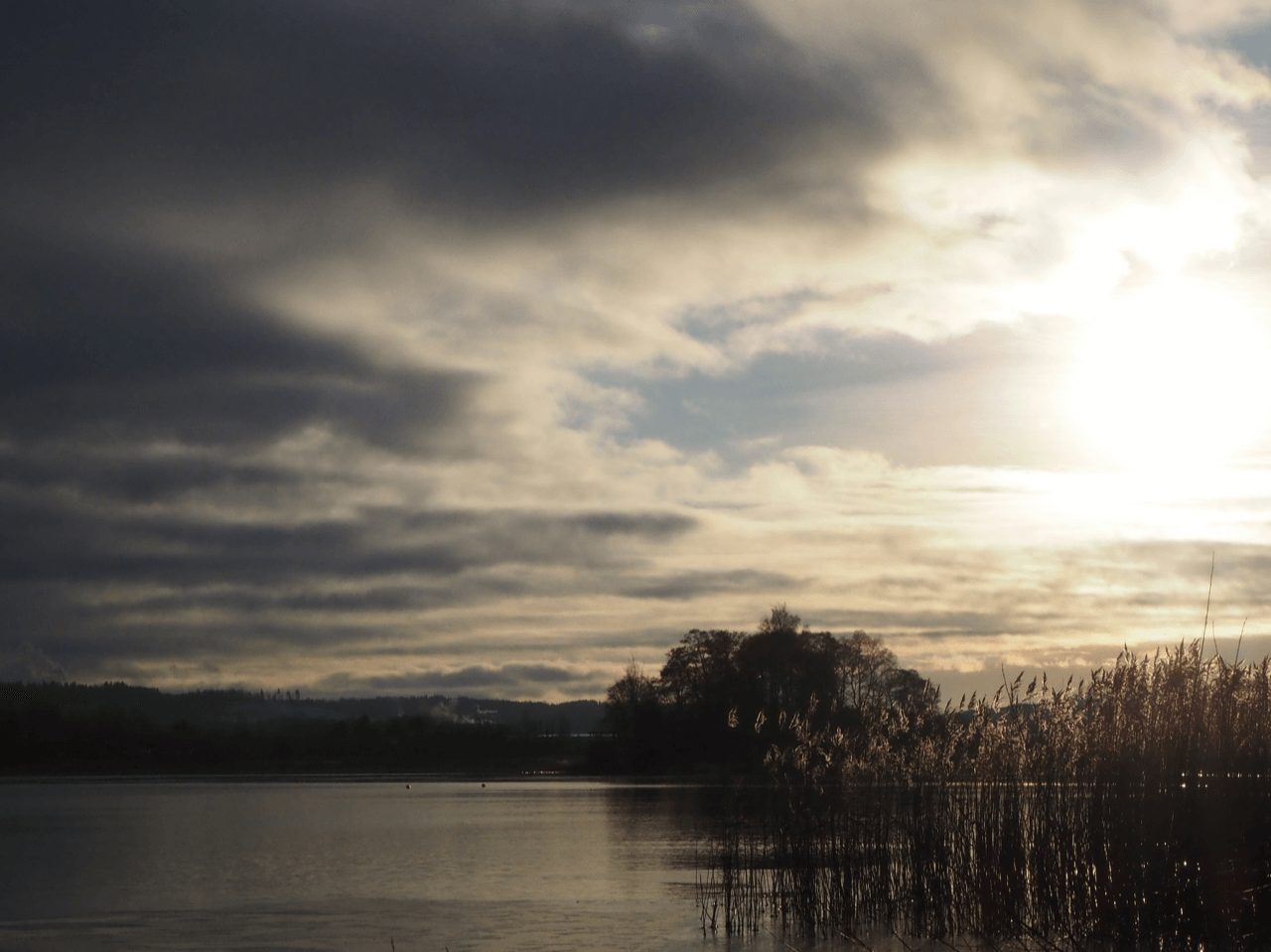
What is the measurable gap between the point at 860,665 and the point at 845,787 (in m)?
66.1

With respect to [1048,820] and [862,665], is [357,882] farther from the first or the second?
[862,665]

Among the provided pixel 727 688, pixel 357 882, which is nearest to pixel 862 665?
pixel 727 688

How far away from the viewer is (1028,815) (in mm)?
14797

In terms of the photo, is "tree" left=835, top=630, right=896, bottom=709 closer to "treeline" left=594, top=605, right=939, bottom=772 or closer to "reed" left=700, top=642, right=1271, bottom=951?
"treeline" left=594, top=605, right=939, bottom=772

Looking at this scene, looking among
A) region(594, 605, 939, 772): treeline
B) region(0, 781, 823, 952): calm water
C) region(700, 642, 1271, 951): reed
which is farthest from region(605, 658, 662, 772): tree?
region(700, 642, 1271, 951): reed

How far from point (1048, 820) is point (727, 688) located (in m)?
67.6

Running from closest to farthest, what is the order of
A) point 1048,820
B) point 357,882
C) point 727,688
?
point 1048,820 → point 357,882 → point 727,688

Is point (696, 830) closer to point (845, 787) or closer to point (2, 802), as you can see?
point (845, 787)

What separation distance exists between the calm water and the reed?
1819mm

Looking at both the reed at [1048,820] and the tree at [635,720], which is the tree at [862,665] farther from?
the reed at [1048,820]

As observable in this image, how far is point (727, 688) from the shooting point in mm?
81375

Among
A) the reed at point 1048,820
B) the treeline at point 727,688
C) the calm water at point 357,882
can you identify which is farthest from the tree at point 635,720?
the reed at point 1048,820

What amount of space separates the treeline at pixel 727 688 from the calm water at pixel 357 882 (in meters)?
31.1

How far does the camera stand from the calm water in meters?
16.7
